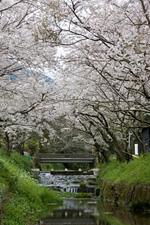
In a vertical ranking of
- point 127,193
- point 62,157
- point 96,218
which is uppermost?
point 62,157

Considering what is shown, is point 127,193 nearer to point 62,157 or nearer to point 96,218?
point 96,218

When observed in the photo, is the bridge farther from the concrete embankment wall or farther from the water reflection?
the water reflection

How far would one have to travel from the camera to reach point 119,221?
30.0 ft

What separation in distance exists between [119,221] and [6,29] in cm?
647

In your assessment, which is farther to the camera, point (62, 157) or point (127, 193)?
point (62, 157)

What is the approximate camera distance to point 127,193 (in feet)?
40.3

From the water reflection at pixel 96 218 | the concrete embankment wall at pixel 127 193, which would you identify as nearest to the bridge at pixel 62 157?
the concrete embankment wall at pixel 127 193

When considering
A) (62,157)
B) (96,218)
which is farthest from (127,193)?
(62,157)

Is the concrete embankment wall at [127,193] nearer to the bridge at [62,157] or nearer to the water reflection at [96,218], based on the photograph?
the water reflection at [96,218]

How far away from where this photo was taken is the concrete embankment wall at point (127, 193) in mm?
10977

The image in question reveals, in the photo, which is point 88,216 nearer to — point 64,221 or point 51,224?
point 64,221

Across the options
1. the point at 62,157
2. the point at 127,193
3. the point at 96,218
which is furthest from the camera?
the point at 62,157

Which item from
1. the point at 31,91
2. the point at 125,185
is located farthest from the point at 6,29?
the point at 125,185

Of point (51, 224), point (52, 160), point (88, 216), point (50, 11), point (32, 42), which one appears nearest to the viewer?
point (50, 11)
